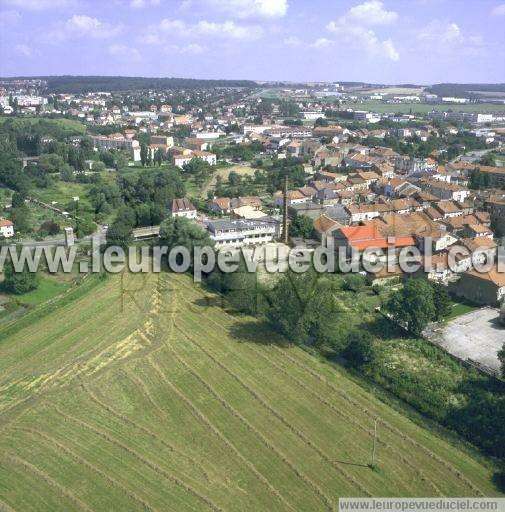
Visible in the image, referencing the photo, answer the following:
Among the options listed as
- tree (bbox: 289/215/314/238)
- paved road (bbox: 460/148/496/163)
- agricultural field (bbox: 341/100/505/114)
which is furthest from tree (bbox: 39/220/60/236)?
agricultural field (bbox: 341/100/505/114)

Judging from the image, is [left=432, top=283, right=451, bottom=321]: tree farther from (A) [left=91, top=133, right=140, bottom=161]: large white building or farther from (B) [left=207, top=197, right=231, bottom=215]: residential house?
(A) [left=91, top=133, right=140, bottom=161]: large white building

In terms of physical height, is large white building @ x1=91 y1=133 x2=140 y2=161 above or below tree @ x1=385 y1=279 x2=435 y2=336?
above

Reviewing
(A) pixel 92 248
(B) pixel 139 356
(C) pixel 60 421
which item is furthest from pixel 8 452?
(A) pixel 92 248

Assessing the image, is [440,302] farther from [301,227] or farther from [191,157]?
[191,157]

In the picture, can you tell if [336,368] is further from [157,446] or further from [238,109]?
[238,109]

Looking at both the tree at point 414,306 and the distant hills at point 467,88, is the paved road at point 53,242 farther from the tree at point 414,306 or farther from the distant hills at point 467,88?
the distant hills at point 467,88

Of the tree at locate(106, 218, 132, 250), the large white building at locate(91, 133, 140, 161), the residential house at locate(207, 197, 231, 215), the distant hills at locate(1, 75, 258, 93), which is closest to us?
the tree at locate(106, 218, 132, 250)
